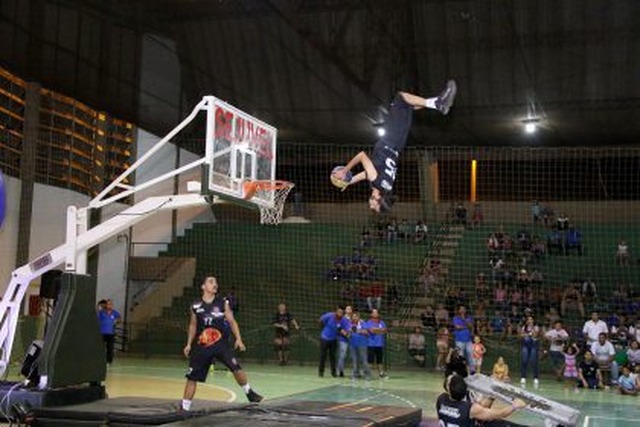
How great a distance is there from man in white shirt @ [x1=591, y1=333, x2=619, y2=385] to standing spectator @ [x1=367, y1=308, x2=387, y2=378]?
16.0ft

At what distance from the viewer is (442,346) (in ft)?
66.2

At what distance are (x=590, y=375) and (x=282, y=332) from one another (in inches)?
310

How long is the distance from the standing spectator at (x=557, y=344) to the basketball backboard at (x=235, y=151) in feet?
32.5

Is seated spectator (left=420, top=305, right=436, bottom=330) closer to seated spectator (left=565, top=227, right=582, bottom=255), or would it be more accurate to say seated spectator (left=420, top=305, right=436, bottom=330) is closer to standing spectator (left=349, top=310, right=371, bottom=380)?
standing spectator (left=349, top=310, right=371, bottom=380)

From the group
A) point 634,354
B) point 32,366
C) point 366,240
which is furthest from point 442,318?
point 32,366

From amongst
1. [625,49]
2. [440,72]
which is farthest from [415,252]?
[625,49]

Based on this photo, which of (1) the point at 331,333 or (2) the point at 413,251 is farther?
(2) the point at 413,251

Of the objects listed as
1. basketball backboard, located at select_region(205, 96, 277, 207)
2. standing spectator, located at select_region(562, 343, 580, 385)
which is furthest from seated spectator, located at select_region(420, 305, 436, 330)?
basketball backboard, located at select_region(205, 96, 277, 207)

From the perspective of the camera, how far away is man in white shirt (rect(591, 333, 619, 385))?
18.1 m

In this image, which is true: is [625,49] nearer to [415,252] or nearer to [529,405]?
[415,252]

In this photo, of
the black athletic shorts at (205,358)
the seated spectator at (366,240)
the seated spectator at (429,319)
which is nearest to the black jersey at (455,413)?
the black athletic shorts at (205,358)

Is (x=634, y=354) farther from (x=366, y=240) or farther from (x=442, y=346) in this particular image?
(x=366, y=240)

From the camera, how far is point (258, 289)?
2503 cm

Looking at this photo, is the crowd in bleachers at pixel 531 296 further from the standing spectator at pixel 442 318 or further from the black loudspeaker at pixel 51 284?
the black loudspeaker at pixel 51 284
